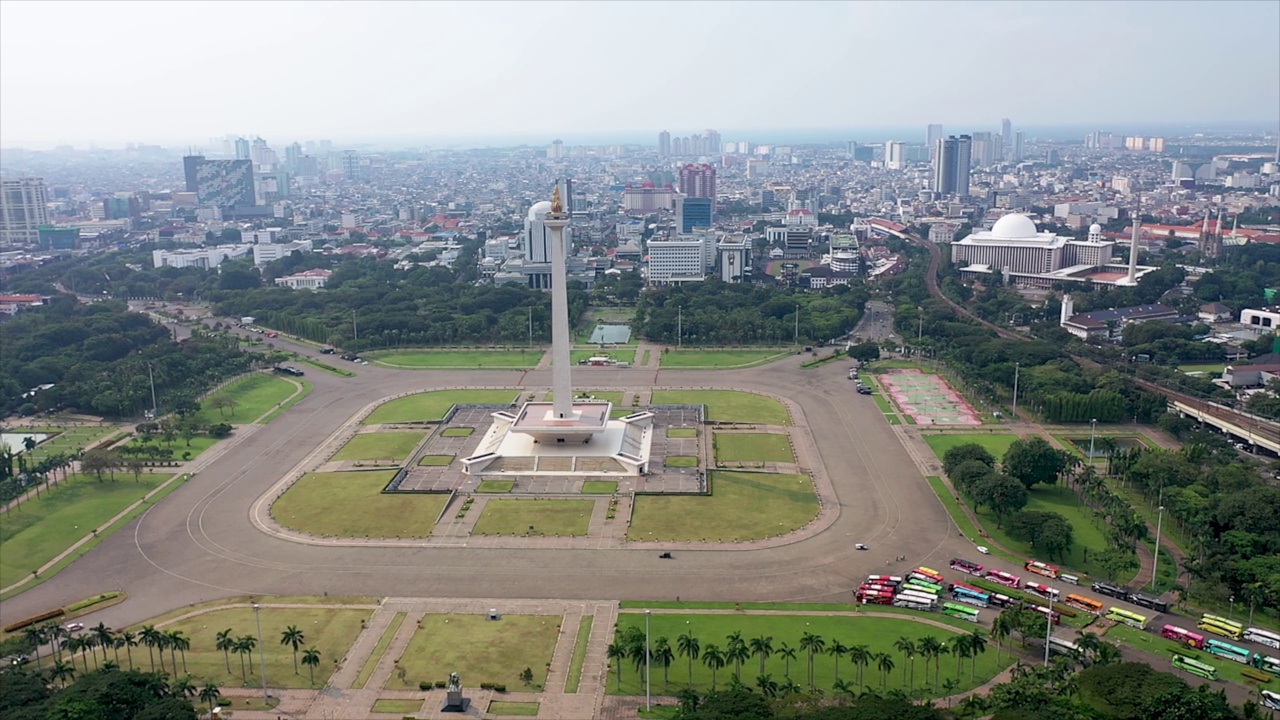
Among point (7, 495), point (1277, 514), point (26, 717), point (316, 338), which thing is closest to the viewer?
point (26, 717)

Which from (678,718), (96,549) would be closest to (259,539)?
(96,549)

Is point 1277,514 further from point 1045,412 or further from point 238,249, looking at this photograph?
point 238,249

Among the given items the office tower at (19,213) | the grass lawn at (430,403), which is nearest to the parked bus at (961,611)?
the grass lawn at (430,403)

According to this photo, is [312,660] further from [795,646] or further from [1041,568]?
[1041,568]

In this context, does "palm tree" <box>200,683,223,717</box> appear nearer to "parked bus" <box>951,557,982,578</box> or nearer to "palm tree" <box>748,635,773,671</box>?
"palm tree" <box>748,635,773,671</box>

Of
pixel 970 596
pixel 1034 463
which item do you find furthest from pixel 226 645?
pixel 1034 463

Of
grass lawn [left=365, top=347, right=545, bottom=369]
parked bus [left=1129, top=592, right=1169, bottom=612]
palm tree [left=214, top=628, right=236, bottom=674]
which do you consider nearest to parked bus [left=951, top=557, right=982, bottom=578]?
parked bus [left=1129, top=592, right=1169, bottom=612]
